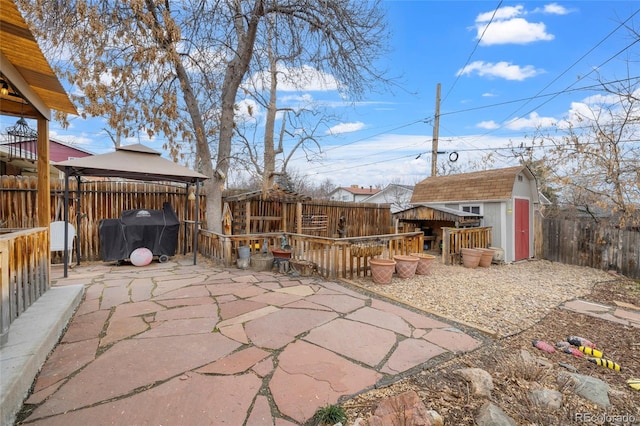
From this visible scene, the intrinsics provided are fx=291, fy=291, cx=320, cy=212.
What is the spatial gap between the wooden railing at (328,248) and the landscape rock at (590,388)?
3607mm

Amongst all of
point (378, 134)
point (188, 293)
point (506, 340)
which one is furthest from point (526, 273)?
point (378, 134)

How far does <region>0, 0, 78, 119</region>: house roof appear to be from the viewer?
6.81ft

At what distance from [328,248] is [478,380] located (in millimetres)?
3686

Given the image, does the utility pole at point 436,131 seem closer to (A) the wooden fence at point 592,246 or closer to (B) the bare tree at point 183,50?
(A) the wooden fence at point 592,246

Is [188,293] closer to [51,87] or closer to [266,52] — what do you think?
[51,87]

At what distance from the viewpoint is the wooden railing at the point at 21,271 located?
7.02ft

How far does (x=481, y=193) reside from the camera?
33.4ft

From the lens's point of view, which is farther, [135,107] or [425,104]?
[425,104]

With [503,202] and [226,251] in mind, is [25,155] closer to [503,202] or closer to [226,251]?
[226,251]

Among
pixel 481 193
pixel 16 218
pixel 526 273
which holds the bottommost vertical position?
pixel 526 273

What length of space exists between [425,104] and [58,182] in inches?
538

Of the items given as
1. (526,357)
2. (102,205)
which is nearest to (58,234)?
(102,205)

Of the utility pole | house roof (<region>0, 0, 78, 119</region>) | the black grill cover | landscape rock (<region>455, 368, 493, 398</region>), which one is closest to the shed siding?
the utility pole

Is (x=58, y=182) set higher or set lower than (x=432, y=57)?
lower
